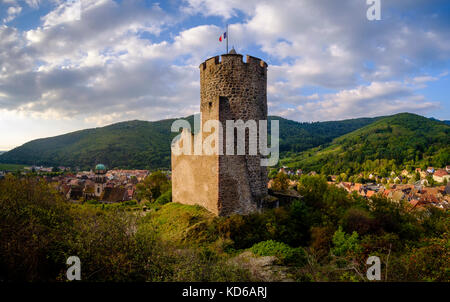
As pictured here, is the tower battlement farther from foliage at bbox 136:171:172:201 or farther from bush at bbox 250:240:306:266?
foliage at bbox 136:171:172:201

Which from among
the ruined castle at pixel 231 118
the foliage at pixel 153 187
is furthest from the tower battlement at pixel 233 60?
the foliage at pixel 153 187

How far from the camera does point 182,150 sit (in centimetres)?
1591

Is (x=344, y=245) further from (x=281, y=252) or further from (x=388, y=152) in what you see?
(x=388, y=152)

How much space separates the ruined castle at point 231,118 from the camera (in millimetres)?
12383

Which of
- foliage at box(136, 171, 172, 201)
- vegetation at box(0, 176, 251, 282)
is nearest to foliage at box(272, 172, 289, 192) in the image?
vegetation at box(0, 176, 251, 282)

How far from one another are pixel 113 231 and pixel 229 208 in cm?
602

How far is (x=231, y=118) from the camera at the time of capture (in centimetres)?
1284

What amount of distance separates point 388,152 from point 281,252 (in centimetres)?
14084

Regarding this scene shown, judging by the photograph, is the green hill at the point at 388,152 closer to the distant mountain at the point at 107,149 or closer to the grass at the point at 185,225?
the distant mountain at the point at 107,149

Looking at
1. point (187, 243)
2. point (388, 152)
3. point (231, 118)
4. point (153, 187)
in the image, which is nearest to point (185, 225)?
point (187, 243)

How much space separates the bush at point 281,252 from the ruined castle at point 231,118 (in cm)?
249

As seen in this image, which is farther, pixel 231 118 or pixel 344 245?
pixel 231 118
